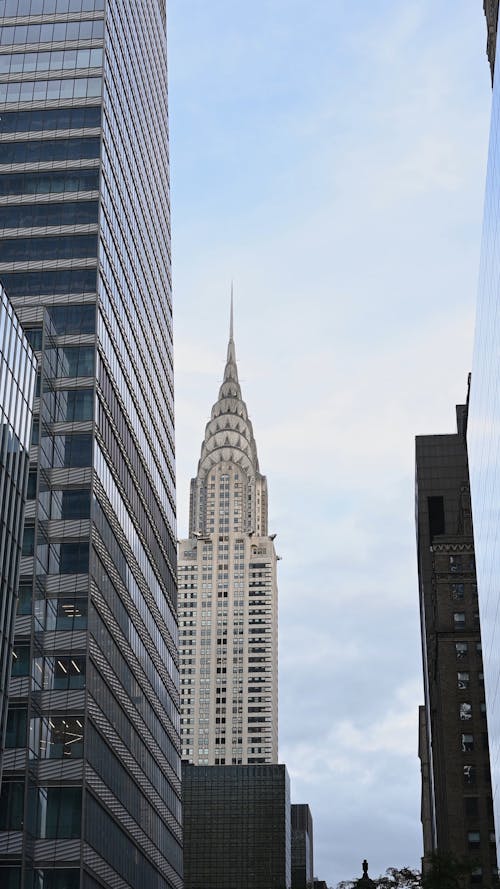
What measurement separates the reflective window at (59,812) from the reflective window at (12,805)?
221 centimetres

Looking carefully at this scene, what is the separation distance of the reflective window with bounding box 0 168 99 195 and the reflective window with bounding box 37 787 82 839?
47.9 m

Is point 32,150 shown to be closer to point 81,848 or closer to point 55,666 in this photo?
point 55,666

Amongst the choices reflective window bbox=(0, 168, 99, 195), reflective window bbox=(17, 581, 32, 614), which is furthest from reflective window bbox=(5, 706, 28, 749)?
reflective window bbox=(0, 168, 99, 195)

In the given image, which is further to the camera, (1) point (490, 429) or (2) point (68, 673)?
(2) point (68, 673)

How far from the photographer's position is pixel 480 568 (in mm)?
96062

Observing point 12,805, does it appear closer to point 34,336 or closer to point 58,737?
point 58,737

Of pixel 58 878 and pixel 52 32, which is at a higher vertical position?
pixel 52 32

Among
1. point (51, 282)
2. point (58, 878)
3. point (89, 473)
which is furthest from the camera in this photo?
point (51, 282)

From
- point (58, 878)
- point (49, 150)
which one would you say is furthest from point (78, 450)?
point (58, 878)

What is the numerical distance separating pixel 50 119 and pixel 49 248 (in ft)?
45.9

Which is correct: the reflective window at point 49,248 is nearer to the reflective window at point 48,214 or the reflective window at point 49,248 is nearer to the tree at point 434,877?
the reflective window at point 48,214

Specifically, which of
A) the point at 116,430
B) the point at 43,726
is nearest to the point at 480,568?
the point at 116,430

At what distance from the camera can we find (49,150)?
101 metres

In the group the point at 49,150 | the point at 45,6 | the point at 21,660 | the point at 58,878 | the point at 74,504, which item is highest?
the point at 45,6
